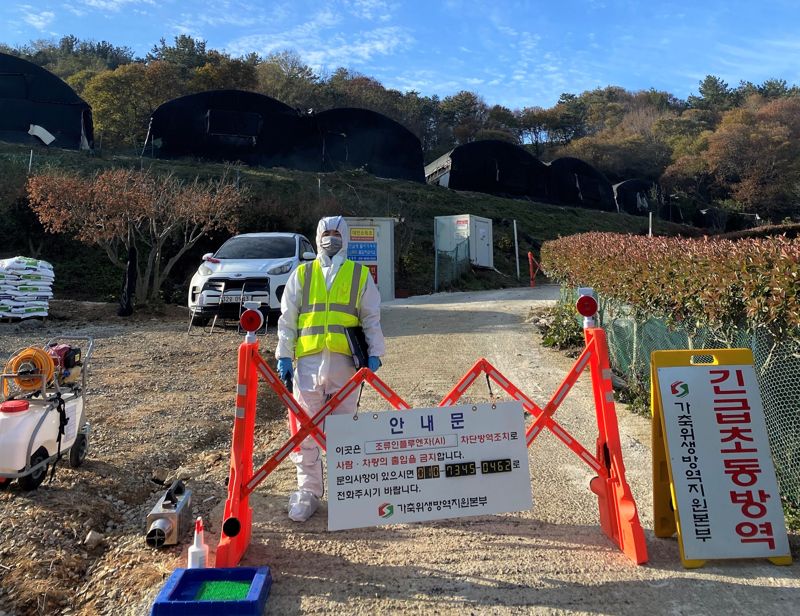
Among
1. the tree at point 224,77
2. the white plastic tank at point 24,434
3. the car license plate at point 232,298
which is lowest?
the white plastic tank at point 24,434

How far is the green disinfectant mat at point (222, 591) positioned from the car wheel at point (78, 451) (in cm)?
217

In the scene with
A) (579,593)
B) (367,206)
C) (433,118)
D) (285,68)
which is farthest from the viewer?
(433,118)

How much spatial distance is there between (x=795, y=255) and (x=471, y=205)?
24.9 m

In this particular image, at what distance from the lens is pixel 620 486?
3523 millimetres

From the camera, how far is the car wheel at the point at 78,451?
4586 millimetres

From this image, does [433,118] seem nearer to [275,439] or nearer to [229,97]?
[229,97]

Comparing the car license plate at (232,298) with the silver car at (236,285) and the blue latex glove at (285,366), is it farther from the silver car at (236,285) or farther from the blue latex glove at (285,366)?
the blue latex glove at (285,366)

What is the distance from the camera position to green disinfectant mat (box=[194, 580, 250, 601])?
2.89m

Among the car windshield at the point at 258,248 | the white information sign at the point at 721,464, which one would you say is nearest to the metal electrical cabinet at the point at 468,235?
the car windshield at the point at 258,248

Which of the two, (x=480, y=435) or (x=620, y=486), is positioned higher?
(x=480, y=435)

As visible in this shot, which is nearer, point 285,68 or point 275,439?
point 275,439

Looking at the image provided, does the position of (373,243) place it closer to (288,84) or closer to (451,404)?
(451,404)

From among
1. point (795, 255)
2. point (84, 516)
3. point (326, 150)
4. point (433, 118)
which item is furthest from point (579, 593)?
point (433, 118)

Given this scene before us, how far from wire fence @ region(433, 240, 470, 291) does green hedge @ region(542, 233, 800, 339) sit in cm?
1193
